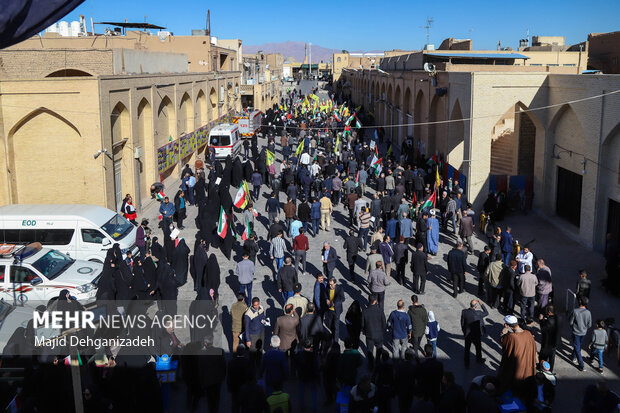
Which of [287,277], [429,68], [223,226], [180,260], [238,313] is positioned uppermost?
[429,68]

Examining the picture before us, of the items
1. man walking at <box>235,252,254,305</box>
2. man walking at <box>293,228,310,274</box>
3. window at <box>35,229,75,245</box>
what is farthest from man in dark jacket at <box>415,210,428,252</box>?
→ window at <box>35,229,75,245</box>

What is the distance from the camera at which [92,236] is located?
12992mm

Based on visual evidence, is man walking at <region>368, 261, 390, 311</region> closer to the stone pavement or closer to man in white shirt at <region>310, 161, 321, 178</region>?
the stone pavement

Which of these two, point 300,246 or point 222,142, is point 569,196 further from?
point 222,142

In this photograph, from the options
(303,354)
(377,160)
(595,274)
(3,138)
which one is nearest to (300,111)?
(377,160)

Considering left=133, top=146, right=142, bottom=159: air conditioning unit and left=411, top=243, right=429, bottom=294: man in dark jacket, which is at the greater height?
left=133, top=146, right=142, bottom=159: air conditioning unit

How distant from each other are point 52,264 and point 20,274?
2.22ft

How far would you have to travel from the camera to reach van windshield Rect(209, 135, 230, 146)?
2636cm

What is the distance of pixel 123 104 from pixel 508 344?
14.6 m

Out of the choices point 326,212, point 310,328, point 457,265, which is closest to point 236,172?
point 326,212

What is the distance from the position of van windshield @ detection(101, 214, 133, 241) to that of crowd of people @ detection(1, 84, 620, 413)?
21.4 inches

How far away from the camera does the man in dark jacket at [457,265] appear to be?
11.3 m

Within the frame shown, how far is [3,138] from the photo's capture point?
15742mm

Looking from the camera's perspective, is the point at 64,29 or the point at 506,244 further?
the point at 64,29
